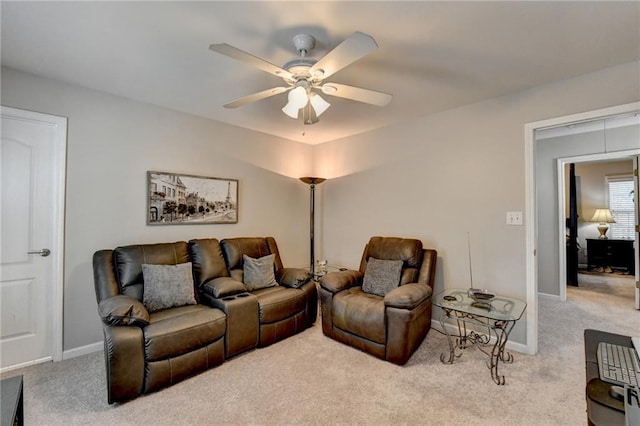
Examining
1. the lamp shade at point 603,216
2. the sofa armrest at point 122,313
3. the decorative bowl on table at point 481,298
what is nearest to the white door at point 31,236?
the sofa armrest at point 122,313

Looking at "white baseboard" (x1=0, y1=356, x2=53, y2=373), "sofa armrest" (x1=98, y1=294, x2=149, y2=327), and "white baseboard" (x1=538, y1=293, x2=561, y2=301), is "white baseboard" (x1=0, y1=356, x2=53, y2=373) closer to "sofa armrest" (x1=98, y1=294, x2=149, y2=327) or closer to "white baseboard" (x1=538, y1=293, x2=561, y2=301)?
"sofa armrest" (x1=98, y1=294, x2=149, y2=327)

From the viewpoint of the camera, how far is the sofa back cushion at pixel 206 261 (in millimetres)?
2949

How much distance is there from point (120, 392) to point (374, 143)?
3.60 metres

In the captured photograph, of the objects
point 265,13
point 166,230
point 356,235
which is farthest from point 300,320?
point 265,13

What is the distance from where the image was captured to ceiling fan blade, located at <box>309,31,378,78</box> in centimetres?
140

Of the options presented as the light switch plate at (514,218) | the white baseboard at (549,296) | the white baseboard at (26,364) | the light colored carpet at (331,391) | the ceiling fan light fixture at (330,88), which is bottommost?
the light colored carpet at (331,391)

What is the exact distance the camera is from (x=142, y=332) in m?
2.05

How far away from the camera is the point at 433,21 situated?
1741 mm

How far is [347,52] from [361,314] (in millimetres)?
2118

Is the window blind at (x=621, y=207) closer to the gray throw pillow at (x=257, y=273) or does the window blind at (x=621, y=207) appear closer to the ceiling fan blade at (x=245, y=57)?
the gray throw pillow at (x=257, y=273)

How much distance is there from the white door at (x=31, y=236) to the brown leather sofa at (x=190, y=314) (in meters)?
0.48

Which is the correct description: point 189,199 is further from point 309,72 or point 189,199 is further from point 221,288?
point 309,72

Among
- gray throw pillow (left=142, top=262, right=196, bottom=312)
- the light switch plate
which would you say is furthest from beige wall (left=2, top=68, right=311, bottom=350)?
the light switch plate

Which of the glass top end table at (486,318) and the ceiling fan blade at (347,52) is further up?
the ceiling fan blade at (347,52)
